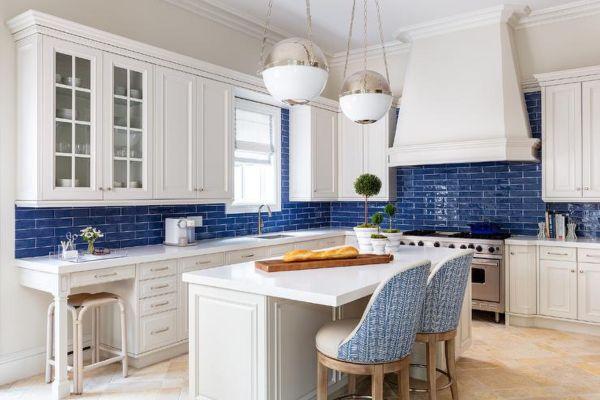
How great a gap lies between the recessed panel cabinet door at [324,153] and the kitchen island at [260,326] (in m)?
3.48

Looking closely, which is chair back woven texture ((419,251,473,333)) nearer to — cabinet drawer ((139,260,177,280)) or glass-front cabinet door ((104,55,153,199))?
cabinet drawer ((139,260,177,280))

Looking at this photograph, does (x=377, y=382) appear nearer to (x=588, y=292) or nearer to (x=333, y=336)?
(x=333, y=336)

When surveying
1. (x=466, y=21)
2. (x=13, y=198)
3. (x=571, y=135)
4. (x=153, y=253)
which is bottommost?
(x=153, y=253)

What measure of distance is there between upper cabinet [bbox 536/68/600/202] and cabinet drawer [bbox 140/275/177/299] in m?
4.13

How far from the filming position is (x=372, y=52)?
684cm

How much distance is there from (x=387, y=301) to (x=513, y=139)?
11.9 ft

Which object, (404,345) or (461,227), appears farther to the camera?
(461,227)

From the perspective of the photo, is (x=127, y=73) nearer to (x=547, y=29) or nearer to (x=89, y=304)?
(x=89, y=304)

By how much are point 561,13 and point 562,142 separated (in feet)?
4.90

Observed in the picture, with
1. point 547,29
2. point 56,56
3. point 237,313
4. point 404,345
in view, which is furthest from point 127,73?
point 547,29

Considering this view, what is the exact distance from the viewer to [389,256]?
342 cm

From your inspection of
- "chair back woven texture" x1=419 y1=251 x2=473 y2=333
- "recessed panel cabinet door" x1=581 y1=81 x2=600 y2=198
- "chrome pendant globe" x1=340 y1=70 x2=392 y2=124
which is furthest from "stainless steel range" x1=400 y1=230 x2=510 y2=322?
"chrome pendant globe" x1=340 y1=70 x2=392 y2=124

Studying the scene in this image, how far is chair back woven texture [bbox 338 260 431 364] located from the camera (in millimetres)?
2369

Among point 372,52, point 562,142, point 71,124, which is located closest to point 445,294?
Result: point 71,124
